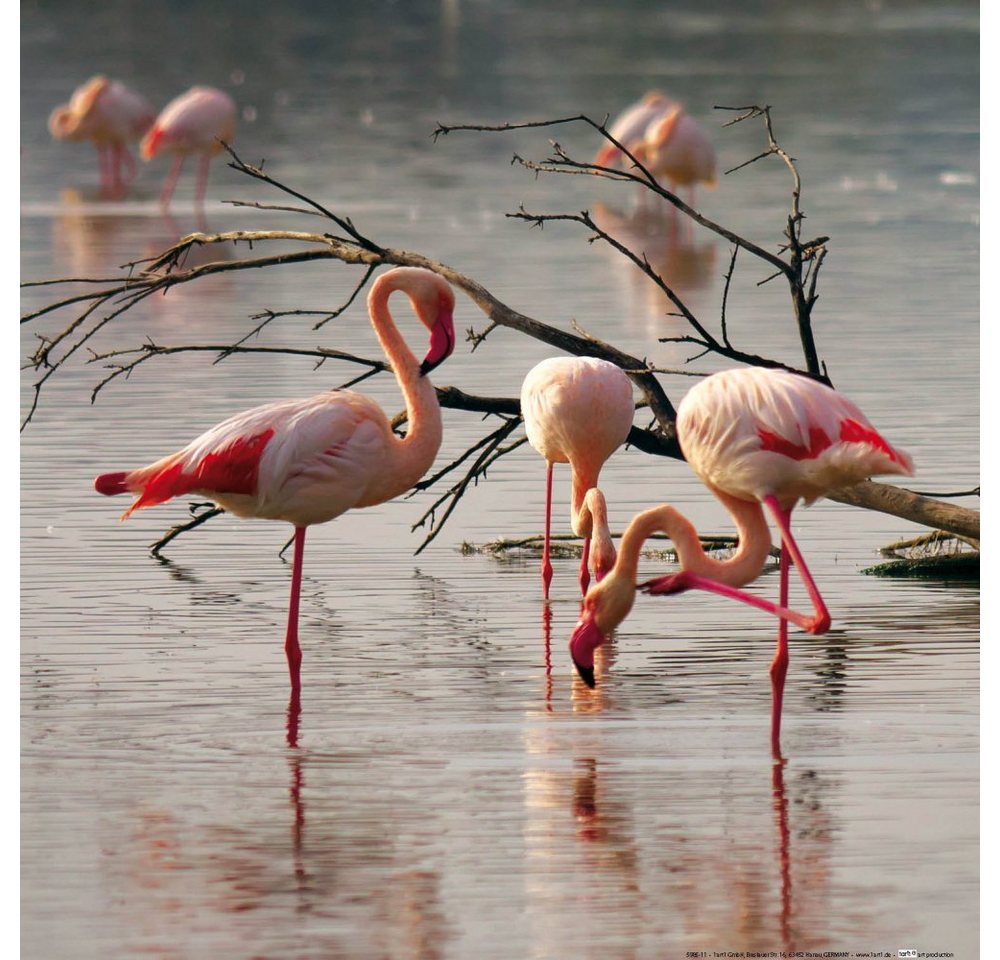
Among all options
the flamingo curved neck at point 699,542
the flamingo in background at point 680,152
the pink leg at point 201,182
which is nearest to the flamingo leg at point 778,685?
the flamingo curved neck at point 699,542

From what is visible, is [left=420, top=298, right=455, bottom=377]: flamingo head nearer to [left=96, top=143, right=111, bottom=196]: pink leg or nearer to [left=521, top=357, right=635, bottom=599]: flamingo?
[left=521, top=357, right=635, bottom=599]: flamingo

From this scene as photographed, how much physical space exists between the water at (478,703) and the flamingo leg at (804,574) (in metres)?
0.25

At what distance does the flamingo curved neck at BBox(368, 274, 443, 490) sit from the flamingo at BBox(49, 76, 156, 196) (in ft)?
52.8

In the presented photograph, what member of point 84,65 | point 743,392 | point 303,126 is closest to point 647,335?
point 743,392

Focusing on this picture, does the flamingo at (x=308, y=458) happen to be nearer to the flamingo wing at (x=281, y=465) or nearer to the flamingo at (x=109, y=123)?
the flamingo wing at (x=281, y=465)

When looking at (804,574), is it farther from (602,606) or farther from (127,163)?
(127,163)

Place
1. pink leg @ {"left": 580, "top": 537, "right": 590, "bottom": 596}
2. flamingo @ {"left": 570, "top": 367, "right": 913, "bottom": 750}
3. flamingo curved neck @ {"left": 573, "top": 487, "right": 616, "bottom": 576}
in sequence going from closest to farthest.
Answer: flamingo @ {"left": 570, "top": 367, "right": 913, "bottom": 750}
flamingo curved neck @ {"left": 573, "top": 487, "right": 616, "bottom": 576}
pink leg @ {"left": 580, "top": 537, "right": 590, "bottom": 596}

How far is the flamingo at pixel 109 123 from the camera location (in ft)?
77.5

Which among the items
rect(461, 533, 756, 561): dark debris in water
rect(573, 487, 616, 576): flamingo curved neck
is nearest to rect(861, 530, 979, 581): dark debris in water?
rect(461, 533, 756, 561): dark debris in water

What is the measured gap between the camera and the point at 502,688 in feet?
22.5

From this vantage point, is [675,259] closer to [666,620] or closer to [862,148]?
[862,148]

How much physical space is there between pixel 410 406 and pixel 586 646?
1254 mm

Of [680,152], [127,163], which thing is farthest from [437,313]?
[127,163]

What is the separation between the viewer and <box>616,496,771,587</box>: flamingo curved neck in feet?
21.0
